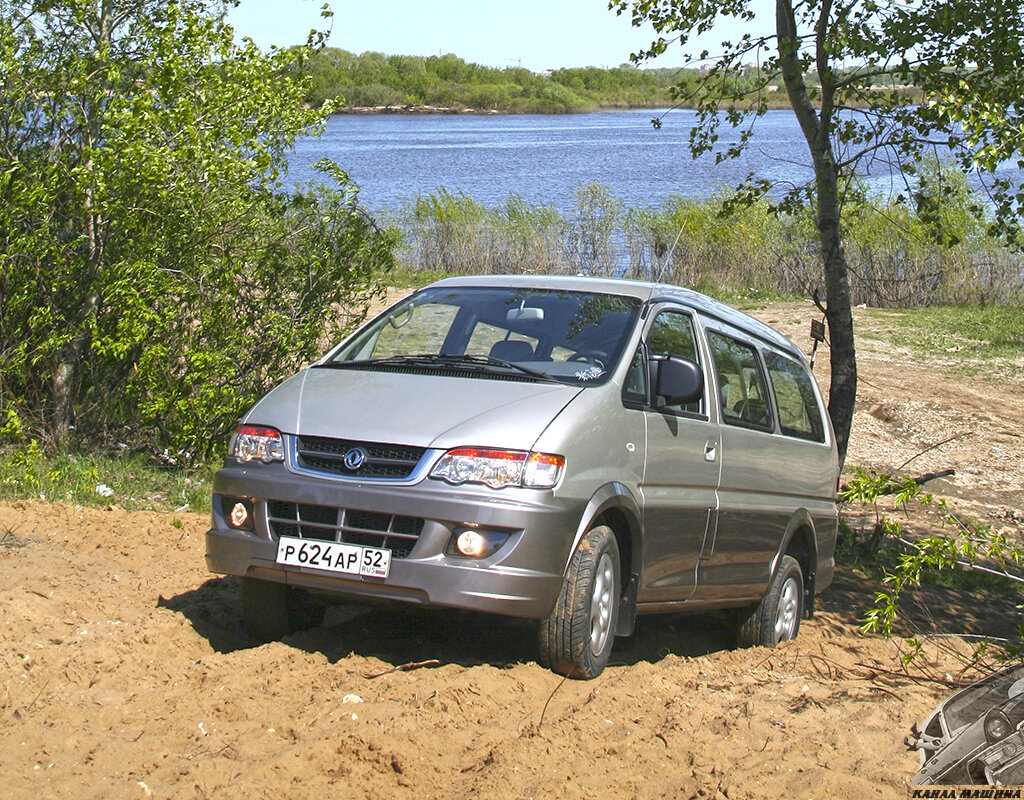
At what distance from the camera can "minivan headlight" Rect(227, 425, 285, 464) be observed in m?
5.17

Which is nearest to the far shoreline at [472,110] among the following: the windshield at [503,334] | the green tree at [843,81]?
the green tree at [843,81]

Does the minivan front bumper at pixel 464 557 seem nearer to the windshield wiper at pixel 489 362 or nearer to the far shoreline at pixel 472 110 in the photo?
the windshield wiper at pixel 489 362

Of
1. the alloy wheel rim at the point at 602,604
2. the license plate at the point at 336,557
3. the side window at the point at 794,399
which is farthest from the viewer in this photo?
the side window at the point at 794,399

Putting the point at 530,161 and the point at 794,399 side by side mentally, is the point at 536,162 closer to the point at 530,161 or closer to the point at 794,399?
the point at 530,161

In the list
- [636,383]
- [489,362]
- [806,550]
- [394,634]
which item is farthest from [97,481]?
[806,550]

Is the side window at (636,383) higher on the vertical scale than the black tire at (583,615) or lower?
higher

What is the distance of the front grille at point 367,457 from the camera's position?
4902mm

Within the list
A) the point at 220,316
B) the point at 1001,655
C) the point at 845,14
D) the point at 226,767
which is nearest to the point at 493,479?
the point at 226,767

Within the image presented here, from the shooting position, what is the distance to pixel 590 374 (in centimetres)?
544

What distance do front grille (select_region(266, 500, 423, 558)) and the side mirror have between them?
1.40 metres

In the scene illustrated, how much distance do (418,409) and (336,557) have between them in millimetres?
695

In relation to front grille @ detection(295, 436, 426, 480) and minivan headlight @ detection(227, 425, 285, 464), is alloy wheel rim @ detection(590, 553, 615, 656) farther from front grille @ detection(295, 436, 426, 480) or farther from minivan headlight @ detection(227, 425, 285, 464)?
minivan headlight @ detection(227, 425, 285, 464)

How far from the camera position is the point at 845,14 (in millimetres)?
9805

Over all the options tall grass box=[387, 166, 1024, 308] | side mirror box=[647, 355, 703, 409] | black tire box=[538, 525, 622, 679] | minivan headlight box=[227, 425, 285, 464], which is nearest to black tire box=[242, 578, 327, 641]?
minivan headlight box=[227, 425, 285, 464]
